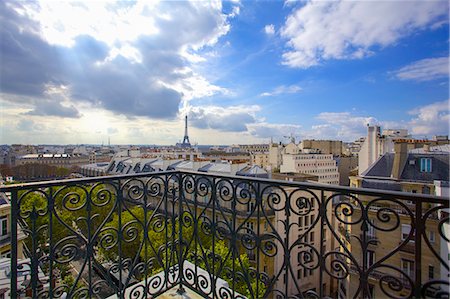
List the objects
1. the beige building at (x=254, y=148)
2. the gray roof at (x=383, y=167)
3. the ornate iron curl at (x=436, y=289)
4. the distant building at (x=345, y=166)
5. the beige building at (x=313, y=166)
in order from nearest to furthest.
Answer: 1. the ornate iron curl at (x=436, y=289)
2. the gray roof at (x=383, y=167)
3. the beige building at (x=313, y=166)
4. the distant building at (x=345, y=166)
5. the beige building at (x=254, y=148)

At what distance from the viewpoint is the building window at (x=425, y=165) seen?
10070mm

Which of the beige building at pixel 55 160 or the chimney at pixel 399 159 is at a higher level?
the chimney at pixel 399 159

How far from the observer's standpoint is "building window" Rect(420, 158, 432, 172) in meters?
10.1

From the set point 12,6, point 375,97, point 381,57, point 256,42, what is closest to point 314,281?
point 375,97

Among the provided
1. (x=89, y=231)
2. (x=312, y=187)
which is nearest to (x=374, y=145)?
(x=312, y=187)

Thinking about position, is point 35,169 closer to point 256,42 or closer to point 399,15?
point 256,42

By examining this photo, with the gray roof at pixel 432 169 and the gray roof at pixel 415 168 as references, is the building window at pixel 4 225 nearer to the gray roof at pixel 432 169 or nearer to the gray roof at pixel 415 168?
the gray roof at pixel 415 168

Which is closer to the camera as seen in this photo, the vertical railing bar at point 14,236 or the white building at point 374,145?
the vertical railing bar at point 14,236

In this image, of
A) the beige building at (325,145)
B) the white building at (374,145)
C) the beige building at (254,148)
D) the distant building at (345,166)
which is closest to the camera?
the white building at (374,145)

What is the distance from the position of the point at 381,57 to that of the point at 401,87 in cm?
233

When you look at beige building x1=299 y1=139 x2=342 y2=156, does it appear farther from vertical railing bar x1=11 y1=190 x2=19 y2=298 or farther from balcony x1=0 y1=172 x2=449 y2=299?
vertical railing bar x1=11 y1=190 x2=19 y2=298

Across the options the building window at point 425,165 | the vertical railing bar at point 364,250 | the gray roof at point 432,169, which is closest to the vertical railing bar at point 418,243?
the vertical railing bar at point 364,250

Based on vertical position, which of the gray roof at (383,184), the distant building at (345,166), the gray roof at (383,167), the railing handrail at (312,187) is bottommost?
the distant building at (345,166)

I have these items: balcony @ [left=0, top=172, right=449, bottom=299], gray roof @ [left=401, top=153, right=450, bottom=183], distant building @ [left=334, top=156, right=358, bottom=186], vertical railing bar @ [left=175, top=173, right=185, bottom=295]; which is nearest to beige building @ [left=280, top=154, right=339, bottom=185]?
distant building @ [left=334, top=156, right=358, bottom=186]
